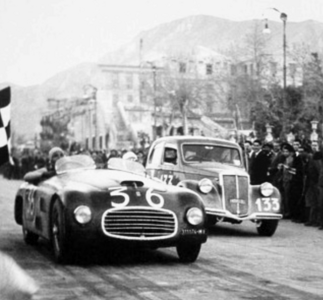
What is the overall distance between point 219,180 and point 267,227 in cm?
113

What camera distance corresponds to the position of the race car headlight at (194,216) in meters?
8.56

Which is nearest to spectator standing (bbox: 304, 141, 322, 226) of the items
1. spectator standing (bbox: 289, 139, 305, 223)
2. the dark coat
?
spectator standing (bbox: 289, 139, 305, 223)

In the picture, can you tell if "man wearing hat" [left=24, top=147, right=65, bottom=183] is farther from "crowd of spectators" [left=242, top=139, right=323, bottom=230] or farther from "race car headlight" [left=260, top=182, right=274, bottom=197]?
"crowd of spectators" [left=242, top=139, right=323, bottom=230]

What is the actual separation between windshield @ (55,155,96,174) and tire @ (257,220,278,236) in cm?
430

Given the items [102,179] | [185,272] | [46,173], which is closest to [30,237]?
[46,173]

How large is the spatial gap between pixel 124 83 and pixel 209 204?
401ft

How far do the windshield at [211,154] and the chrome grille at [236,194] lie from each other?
119 centimetres

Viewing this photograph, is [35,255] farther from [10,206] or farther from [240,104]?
[240,104]

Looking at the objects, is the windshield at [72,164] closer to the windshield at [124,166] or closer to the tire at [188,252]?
the windshield at [124,166]

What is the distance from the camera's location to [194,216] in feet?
28.2

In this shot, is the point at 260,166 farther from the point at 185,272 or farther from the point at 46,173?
the point at 185,272

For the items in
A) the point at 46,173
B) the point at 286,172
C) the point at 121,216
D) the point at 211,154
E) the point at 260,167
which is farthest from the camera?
the point at 260,167

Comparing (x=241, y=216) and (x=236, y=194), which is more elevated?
(x=236, y=194)

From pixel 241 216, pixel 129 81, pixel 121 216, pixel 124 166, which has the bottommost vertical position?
pixel 241 216
